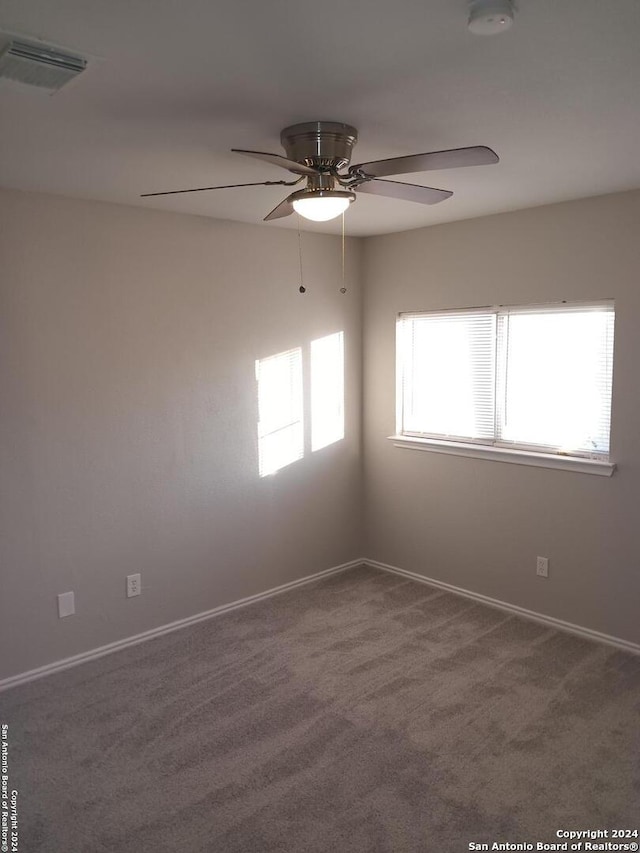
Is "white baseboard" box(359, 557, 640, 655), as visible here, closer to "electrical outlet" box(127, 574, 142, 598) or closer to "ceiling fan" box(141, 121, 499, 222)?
"electrical outlet" box(127, 574, 142, 598)

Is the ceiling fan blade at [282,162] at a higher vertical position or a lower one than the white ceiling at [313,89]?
lower

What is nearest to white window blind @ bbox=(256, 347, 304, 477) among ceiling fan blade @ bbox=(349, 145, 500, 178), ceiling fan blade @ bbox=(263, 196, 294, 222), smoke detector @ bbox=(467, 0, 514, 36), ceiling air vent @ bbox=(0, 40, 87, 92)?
ceiling fan blade @ bbox=(263, 196, 294, 222)

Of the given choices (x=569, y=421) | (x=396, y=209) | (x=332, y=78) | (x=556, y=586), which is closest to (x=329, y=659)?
(x=556, y=586)

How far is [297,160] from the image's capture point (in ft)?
7.57

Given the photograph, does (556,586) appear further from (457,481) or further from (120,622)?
(120,622)

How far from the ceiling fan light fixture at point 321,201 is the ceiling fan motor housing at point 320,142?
4.7 inches

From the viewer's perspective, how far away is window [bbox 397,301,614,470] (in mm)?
3596

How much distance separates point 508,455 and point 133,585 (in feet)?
7.58

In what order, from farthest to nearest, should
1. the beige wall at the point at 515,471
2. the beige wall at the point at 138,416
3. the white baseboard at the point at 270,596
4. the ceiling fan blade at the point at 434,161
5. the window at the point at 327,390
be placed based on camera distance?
the window at the point at 327,390, the beige wall at the point at 515,471, the white baseboard at the point at 270,596, the beige wall at the point at 138,416, the ceiling fan blade at the point at 434,161

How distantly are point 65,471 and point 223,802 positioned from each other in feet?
5.76

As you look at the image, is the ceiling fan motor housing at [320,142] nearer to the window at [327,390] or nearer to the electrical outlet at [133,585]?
the window at [327,390]

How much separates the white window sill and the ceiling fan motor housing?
2.19m

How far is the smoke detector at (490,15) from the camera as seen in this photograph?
142 cm

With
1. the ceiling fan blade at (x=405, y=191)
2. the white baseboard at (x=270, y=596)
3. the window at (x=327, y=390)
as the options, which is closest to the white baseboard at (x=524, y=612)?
the white baseboard at (x=270, y=596)
